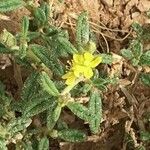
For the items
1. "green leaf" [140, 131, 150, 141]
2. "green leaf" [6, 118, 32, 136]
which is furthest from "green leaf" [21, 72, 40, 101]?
"green leaf" [140, 131, 150, 141]

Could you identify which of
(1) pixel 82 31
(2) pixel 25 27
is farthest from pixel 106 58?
(2) pixel 25 27

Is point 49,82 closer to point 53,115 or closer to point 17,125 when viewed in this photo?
point 53,115

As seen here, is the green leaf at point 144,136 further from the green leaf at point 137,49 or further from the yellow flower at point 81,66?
the yellow flower at point 81,66

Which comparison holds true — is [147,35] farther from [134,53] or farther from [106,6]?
[106,6]

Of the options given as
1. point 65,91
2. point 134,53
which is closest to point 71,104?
point 65,91

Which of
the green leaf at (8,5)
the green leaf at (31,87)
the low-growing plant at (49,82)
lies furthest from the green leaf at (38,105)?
the green leaf at (8,5)
